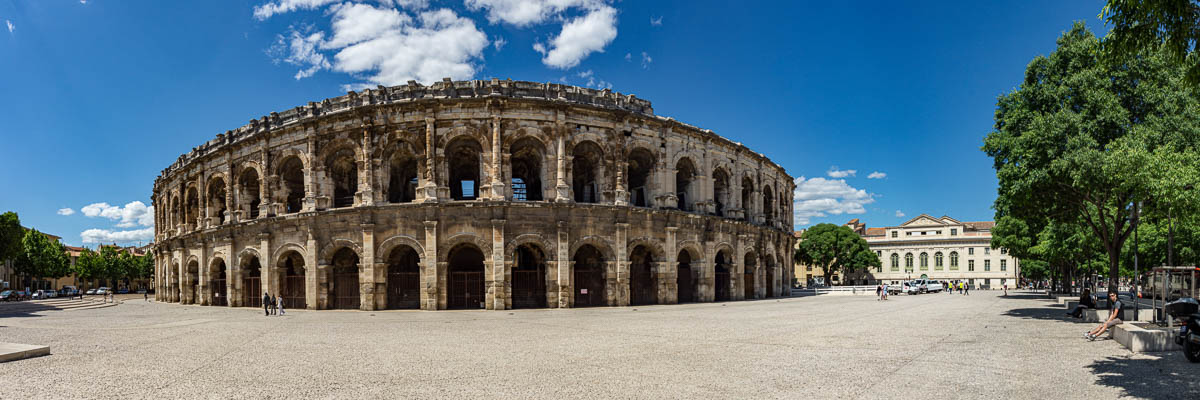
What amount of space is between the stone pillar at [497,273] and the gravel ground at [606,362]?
269 inches

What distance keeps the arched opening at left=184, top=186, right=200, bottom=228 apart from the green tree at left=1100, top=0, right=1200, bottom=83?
132 feet

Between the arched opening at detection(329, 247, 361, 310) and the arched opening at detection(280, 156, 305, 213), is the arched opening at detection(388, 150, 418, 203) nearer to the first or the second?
the arched opening at detection(329, 247, 361, 310)

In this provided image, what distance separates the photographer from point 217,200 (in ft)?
110

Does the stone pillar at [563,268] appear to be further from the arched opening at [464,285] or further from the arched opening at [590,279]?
the arched opening at [464,285]

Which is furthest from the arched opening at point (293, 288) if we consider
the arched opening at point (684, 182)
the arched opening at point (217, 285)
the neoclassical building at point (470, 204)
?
the arched opening at point (684, 182)

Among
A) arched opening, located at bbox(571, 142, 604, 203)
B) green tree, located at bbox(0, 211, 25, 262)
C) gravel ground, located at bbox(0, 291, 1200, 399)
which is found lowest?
gravel ground, located at bbox(0, 291, 1200, 399)

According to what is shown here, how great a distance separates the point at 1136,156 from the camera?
14812 mm

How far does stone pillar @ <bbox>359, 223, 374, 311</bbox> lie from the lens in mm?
25125

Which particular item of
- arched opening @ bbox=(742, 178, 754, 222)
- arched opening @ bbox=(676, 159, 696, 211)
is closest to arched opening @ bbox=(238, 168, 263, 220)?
arched opening @ bbox=(676, 159, 696, 211)

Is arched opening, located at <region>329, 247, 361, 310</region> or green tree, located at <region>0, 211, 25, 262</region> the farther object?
green tree, located at <region>0, 211, 25, 262</region>

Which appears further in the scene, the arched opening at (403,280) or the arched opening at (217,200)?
the arched opening at (217,200)

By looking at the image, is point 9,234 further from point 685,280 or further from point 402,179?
point 685,280

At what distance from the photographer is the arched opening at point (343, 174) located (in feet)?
89.9

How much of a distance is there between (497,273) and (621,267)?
5.37 m
